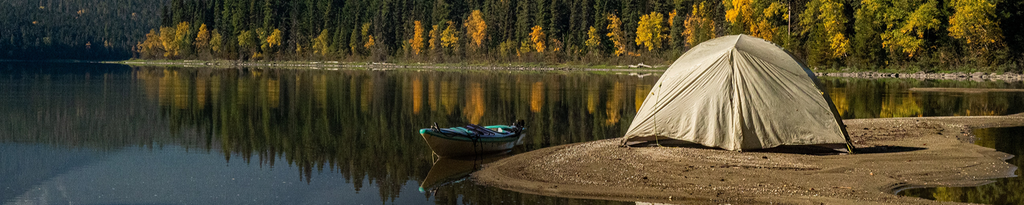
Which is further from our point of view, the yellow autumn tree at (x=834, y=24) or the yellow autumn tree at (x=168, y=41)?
the yellow autumn tree at (x=168, y=41)

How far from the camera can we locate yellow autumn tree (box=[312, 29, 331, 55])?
6156 inches

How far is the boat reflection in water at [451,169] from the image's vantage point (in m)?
15.2

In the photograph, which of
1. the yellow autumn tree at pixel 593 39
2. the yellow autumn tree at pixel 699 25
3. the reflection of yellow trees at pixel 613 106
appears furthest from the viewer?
the yellow autumn tree at pixel 593 39

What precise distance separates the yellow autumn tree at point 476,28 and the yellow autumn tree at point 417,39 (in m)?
11.6

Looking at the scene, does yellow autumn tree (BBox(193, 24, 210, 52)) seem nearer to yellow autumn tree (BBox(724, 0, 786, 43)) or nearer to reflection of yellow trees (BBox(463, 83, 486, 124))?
yellow autumn tree (BBox(724, 0, 786, 43))

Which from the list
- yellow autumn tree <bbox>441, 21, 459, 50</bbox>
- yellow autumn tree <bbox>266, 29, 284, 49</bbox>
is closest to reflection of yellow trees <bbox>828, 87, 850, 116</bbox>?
yellow autumn tree <bbox>441, 21, 459, 50</bbox>

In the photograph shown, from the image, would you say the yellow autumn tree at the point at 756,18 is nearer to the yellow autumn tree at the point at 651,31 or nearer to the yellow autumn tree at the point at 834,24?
the yellow autumn tree at the point at 834,24

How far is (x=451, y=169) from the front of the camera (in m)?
16.8

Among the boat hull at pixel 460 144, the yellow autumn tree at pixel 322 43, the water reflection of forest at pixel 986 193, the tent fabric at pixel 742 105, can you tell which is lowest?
the water reflection of forest at pixel 986 193

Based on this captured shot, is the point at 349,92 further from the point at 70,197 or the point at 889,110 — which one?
the point at 70,197

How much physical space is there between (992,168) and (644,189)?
7.26 meters

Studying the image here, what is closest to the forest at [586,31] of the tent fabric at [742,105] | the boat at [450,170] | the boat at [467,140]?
the tent fabric at [742,105]

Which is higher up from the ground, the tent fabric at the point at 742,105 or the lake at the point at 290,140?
the tent fabric at the point at 742,105

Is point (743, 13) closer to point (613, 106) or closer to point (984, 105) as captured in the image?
point (984, 105)
